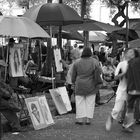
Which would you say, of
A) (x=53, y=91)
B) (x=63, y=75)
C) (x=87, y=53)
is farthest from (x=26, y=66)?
(x=87, y=53)

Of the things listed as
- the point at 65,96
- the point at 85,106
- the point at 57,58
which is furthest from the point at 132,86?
the point at 57,58

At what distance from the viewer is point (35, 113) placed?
8805 mm

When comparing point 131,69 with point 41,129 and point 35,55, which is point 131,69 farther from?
point 35,55

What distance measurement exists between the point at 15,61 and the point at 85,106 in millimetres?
1928

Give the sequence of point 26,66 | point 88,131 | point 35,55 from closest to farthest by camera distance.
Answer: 1. point 88,131
2. point 26,66
3. point 35,55

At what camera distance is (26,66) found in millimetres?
12336

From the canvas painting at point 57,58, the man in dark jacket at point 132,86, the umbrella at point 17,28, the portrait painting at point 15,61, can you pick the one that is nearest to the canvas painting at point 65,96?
the canvas painting at point 57,58

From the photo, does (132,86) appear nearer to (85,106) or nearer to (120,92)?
(120,92)

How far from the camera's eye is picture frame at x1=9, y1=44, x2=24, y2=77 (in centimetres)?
979

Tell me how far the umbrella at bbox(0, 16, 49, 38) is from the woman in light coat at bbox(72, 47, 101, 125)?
118 centimetres

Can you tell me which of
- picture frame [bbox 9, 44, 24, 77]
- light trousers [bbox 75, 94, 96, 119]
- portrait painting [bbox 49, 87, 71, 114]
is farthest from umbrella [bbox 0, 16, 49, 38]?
portrait painting [bbox 49, 87, 71, 114]

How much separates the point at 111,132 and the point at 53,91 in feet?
8.10

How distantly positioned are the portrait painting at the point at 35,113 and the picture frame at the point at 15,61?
3.77 ft

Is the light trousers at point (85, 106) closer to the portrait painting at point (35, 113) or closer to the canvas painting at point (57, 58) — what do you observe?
the portrait painting at point (35, 113)
